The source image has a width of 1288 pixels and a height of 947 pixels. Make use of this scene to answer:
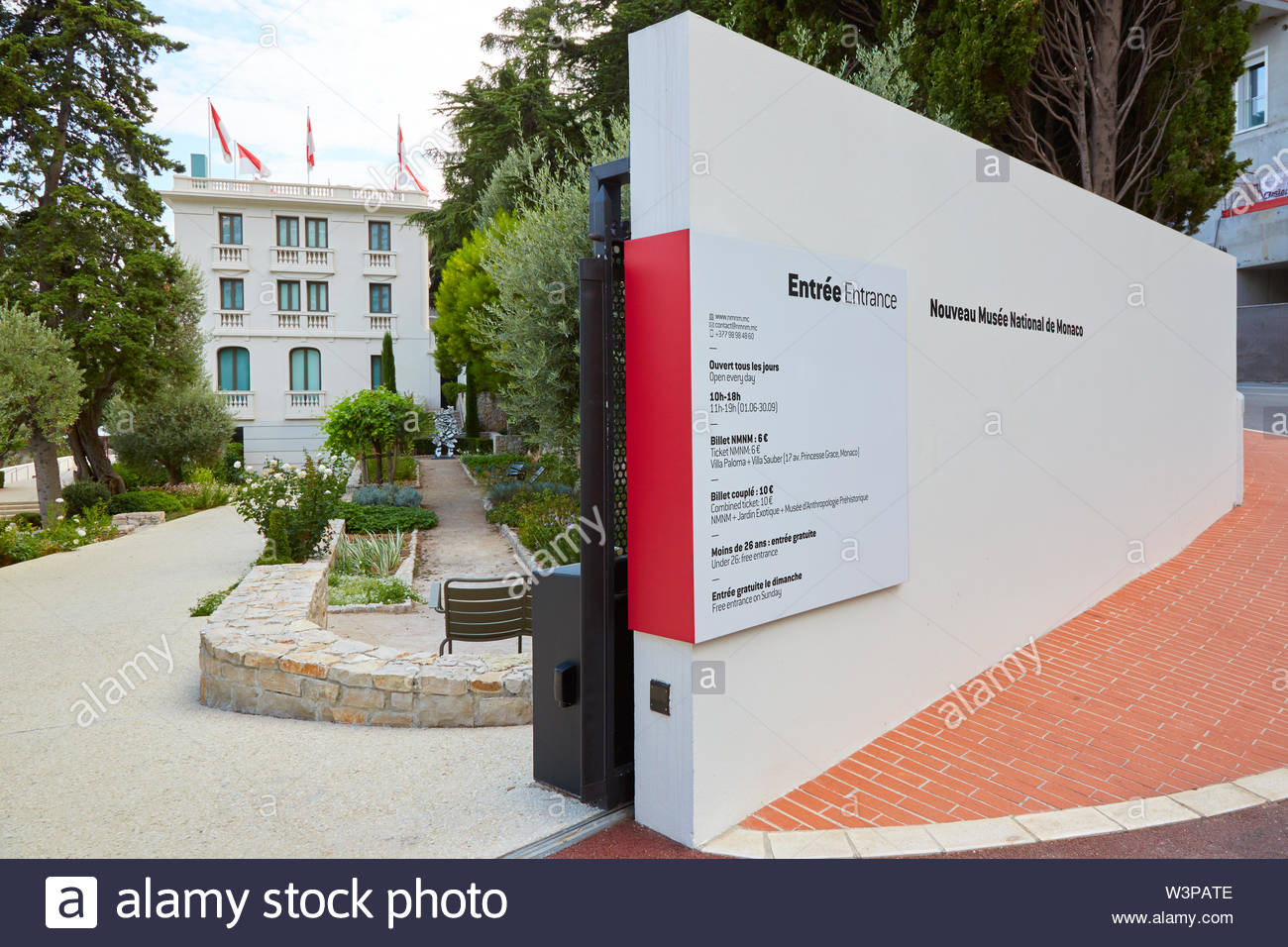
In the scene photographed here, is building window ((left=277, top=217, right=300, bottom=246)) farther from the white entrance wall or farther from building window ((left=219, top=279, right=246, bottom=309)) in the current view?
the white entrance wall

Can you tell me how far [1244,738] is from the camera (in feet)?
17.2

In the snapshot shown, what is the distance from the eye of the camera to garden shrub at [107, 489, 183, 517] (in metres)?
18.9

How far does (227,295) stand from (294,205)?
4.33 meters

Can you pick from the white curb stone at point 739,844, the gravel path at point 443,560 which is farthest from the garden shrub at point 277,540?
the white curb stone at point 739,844

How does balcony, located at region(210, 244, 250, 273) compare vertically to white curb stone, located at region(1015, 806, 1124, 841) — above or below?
above

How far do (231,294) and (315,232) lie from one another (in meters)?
4.04

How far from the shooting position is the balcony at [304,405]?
3506 cm

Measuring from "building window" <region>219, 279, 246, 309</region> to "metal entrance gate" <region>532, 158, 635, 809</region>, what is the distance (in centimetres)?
3440

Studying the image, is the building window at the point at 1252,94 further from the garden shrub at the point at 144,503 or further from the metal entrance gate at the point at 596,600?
the garden shrub at the point at 144,503

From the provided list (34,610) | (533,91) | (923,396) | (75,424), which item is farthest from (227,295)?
(923,396)

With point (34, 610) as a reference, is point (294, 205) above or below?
above

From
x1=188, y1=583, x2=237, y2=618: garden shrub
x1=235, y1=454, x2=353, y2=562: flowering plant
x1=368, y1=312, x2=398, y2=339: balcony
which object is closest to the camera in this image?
x1=188, y1=583, x2=237, y2=618: garden shrub

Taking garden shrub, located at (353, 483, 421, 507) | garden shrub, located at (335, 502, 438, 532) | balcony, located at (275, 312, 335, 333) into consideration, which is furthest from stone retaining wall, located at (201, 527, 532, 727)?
balcony, located at (275, 312, 335, 333)
